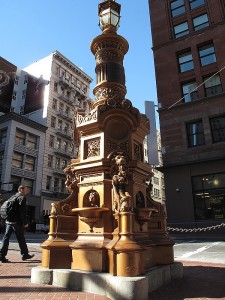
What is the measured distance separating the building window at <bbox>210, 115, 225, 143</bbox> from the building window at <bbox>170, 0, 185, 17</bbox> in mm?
12971

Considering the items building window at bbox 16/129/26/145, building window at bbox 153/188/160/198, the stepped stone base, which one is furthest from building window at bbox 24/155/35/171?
building window at bbox 153/188/160/198

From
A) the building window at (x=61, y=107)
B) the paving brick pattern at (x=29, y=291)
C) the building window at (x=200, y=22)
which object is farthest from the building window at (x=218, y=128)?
the building window at (x=61, y=107)

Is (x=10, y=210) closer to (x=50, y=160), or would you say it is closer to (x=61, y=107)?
(x=50, y=160)

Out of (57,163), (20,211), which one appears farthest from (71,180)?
(57,163)

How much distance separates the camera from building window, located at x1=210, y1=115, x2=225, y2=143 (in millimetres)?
22562

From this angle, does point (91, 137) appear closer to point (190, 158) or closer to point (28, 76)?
point (190, 158)

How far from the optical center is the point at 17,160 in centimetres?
3859

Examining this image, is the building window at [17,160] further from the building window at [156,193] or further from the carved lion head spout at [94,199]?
the building window at [156,193]

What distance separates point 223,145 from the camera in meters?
22.0

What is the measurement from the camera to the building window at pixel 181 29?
26906mm

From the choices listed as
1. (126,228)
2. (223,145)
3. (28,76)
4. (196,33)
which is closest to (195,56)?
(196,33)

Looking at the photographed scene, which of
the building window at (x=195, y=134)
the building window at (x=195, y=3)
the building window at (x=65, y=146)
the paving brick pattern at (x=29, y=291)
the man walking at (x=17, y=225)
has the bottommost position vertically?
the paving brick pattern at (x=29, y=291)

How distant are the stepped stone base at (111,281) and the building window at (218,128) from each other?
19.5 m

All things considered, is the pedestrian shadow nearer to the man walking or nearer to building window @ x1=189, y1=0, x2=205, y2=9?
the man walking
